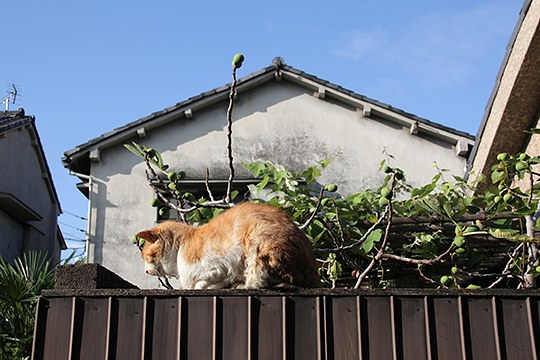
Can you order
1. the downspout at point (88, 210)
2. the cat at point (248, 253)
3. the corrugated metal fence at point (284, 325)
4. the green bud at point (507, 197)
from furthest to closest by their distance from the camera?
the downspout at point (88, 210) → the green bud at point (507, 197) → the cat at point (248, 253) → the corrugated metal fence at point (284, 325)

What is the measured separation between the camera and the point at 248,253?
4.69 m

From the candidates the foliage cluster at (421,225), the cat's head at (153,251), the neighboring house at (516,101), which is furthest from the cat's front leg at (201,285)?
the neighboring house at (516,101)

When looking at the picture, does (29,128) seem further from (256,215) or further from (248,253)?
(248,253)

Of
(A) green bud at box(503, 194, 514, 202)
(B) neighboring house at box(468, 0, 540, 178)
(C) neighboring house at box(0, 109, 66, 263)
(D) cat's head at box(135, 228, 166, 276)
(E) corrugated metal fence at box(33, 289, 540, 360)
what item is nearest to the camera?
(E) corrugated metal fence at box(33, 289, 540, 360)

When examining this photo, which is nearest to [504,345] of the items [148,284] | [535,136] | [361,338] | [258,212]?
[361,338]

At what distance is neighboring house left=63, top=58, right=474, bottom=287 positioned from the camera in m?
13.8

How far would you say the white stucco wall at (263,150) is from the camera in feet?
45.2

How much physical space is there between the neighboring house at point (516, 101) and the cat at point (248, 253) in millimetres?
3228

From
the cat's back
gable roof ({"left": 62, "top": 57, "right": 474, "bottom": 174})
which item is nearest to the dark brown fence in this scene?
the cat's back

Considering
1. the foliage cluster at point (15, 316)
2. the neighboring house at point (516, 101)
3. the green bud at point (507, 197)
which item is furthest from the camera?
the foliage cluster at point (15, 316)

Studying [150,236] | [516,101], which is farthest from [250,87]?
[150,236]

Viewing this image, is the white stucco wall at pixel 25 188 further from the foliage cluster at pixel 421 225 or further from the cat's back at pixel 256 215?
the cat's back at pixel 256 215

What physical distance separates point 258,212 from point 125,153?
9.82m

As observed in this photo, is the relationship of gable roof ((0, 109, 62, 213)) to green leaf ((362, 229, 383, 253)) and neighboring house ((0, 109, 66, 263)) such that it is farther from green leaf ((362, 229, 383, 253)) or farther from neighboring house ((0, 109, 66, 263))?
green leaf ((362, 229, 383, 253))
